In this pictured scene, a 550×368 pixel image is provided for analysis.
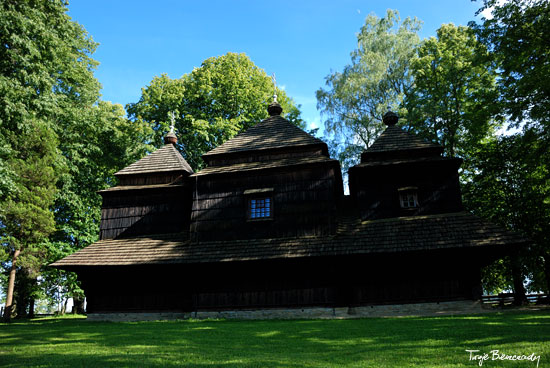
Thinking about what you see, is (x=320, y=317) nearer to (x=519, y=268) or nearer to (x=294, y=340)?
(x=294, y=340)

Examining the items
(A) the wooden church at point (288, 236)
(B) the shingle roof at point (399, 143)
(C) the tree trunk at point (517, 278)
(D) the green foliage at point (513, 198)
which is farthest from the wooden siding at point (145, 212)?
(C) the tree trunk at point (517, 278)

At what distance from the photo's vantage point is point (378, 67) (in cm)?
2617

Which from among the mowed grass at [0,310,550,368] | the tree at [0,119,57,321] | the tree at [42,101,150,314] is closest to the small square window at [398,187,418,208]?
the mowed grass at [0,310,550,368]

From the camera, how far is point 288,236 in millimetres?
14578

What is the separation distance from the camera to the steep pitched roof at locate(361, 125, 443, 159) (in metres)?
15.8

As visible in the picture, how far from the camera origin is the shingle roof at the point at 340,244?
12.8 m

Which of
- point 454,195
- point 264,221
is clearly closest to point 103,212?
point 264,221

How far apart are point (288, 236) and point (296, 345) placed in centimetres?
696

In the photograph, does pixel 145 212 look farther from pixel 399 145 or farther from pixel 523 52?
pixel 523 52

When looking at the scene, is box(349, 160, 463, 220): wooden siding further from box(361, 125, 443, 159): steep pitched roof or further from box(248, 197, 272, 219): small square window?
box(248, 197, 272, 219): small square window

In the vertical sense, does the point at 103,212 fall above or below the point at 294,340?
above

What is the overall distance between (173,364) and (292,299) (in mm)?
8465

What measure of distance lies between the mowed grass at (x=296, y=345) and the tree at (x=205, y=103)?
58.5 ft

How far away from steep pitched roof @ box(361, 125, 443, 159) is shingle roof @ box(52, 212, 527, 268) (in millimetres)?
3123
